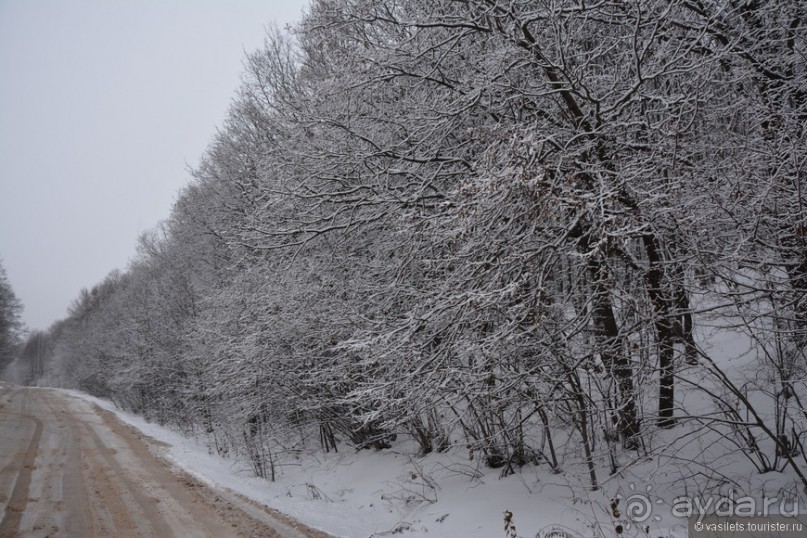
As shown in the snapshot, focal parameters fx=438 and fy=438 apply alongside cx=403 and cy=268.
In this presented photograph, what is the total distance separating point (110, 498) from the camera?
24.3 ft

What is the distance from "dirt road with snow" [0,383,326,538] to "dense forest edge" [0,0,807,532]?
2.34 meters

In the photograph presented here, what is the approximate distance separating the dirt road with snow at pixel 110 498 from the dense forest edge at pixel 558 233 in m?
2.34

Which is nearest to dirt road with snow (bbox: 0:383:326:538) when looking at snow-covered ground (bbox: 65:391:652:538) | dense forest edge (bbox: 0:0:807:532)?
snow-covered ground (bbox: 65:391:652:538)

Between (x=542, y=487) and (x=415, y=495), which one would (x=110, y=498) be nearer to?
(x=415, y=495)

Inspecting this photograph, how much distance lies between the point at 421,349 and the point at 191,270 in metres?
17.5

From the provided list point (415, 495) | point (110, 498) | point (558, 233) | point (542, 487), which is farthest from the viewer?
point (415, 495)

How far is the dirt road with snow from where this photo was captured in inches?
242

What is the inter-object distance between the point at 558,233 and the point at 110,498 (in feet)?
27.3

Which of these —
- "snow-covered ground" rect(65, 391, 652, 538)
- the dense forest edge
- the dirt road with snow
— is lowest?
the dirt road with snow

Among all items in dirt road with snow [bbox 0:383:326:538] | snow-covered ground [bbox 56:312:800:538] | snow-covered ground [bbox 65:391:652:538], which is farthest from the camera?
dirt road with snow [bbox 0:383:326:538]

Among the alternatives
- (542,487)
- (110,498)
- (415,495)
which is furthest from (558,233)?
(110,498)

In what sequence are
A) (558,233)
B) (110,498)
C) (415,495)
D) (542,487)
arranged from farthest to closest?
(415,495)
(110,498)
(542,487)
(558,233)

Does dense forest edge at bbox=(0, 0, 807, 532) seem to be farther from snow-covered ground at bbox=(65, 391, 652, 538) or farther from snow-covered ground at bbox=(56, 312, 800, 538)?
snow-covered ground at bbox=(65, 391, 652, 538)

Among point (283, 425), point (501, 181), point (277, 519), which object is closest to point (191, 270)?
point (283, 425)
